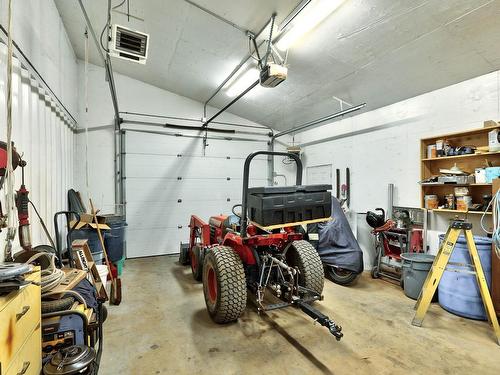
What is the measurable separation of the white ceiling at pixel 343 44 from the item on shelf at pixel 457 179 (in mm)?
1290

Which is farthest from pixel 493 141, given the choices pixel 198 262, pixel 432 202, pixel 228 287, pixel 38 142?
pixel 38 142

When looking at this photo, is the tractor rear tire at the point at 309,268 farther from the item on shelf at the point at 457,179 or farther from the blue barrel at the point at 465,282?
the item on shelf at the point at 457,179

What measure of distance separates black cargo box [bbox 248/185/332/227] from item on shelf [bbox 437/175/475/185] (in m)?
2.05

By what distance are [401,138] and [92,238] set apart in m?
4.89

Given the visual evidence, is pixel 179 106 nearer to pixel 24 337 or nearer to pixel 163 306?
pixel 163 306

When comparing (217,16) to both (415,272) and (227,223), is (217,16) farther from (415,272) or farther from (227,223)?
(415,272)

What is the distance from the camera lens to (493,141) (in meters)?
2.87

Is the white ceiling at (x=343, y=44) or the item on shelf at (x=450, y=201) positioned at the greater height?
the white ceiling at (x=343, y=44)

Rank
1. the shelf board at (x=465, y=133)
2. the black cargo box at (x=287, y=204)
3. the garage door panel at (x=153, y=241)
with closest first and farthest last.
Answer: the black cargo box at (x=287, y=204) → the shelf board at (x=465, y=133) → the garage door panel at (x=153, y=241)

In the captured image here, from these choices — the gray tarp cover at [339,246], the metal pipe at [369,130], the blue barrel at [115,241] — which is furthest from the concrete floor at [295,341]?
the metal pipe at [369,130]

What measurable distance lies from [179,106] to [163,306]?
437 centimetres

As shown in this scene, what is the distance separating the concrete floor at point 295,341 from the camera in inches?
76.8

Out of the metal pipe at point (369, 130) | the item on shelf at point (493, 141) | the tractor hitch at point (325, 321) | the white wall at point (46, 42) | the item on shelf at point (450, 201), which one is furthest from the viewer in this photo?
the metal pipe at point (369, 130)

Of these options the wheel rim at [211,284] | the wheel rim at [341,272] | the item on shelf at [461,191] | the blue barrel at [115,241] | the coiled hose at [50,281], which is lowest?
the wheel rim at [341,272]
